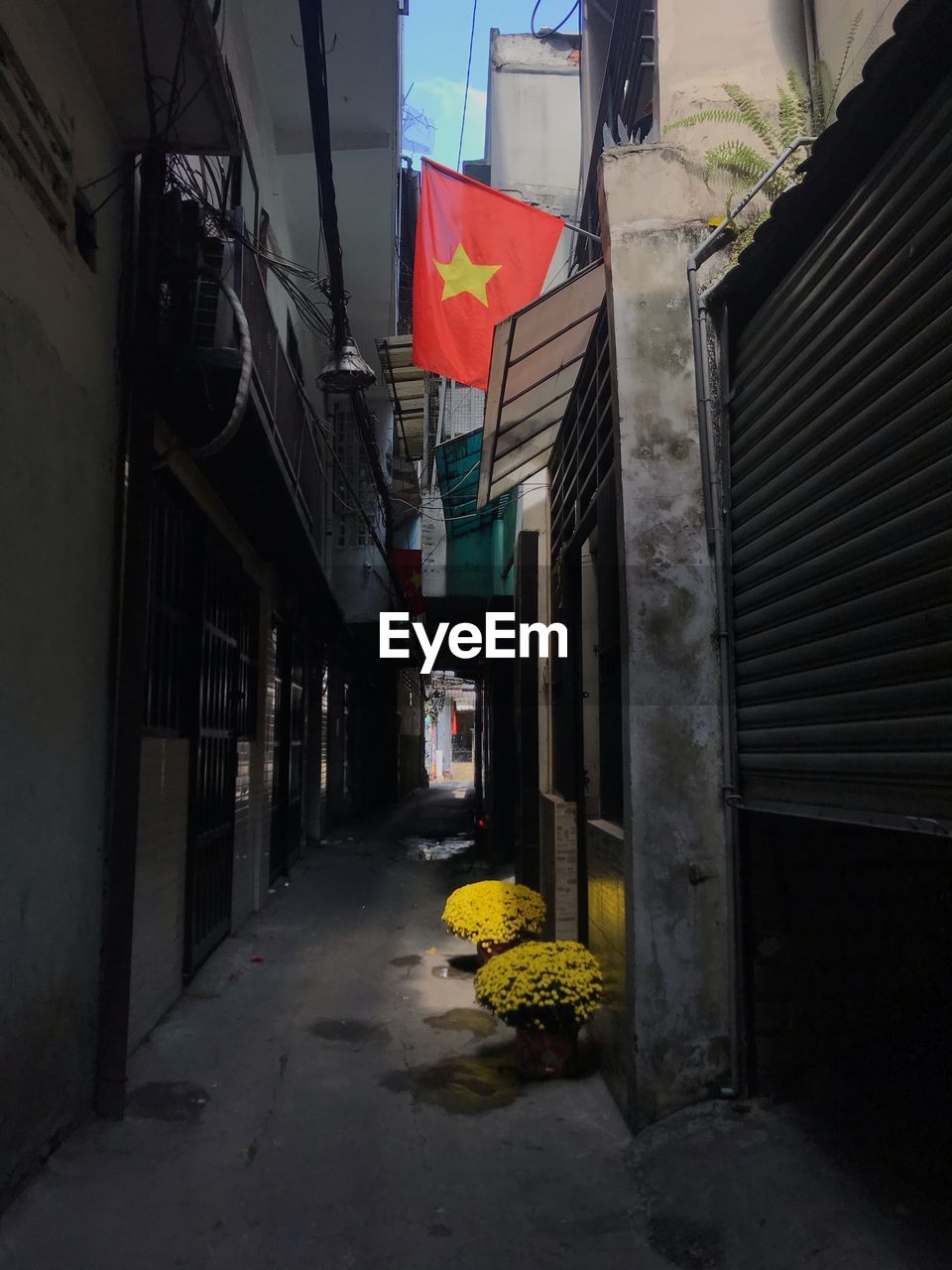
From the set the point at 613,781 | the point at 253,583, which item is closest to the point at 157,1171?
the point at 613,781

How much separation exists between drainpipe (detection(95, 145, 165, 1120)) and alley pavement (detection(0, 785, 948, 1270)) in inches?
20.8

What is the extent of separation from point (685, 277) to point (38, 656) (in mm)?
3923

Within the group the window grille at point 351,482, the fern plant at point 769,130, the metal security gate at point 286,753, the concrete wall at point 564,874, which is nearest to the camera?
the fern plant at point 769,130

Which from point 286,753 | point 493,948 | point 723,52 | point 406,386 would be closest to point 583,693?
point 493,948

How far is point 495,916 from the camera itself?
25.3 ft

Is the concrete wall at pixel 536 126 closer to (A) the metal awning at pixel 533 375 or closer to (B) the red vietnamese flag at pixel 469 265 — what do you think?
(A) the metal awning at pixel 533 375

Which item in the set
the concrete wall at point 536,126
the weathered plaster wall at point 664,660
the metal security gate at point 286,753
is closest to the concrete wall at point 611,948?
the weathered plaster wall at point 664,660

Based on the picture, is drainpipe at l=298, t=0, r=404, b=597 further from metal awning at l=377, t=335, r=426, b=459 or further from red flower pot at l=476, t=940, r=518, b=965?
red flower pot at l=476, t=940, r=518, b=965

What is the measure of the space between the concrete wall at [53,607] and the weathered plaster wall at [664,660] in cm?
272

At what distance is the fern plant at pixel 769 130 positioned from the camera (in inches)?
201

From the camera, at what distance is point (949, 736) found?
2785 mm

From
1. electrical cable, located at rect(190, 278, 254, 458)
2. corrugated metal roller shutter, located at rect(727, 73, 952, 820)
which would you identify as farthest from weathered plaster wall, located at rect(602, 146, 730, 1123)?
electrical cable, located at rect(190, 278, 254, 458)

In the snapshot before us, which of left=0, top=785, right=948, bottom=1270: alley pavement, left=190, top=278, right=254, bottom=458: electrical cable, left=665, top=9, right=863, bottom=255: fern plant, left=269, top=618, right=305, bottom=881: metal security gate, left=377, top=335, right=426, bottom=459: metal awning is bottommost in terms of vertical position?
left=0, top=785, right=948, bottom=1270: alley pavement

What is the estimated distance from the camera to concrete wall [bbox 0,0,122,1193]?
364 centimetres
